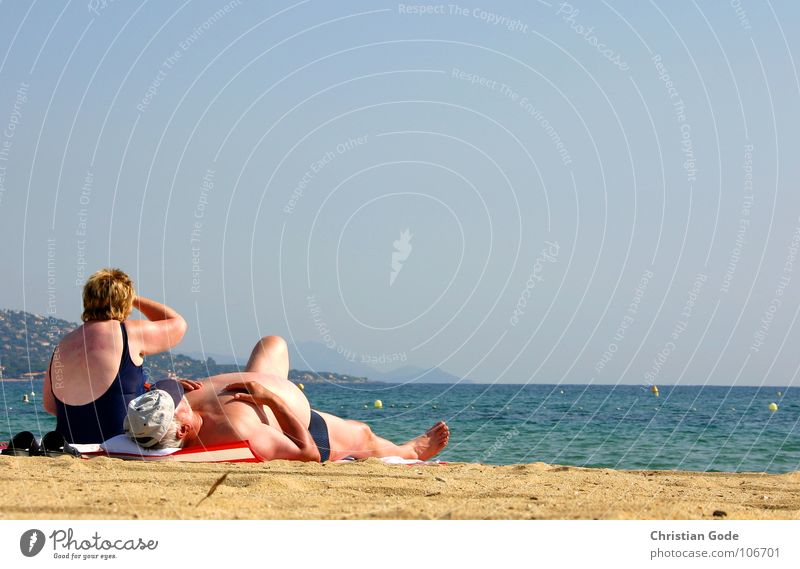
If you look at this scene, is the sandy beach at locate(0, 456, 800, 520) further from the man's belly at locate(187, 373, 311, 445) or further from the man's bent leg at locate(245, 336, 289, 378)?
the man's bent leg at locate(245, 336, 289, 378)

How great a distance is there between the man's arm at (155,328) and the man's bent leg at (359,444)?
1.47m

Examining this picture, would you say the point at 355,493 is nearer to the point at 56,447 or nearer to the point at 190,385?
the point at 190,385

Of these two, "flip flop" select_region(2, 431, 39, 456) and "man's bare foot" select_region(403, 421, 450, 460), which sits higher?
"flip flop" select_region(2, 431, 39, 456)

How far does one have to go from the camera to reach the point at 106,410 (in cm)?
704

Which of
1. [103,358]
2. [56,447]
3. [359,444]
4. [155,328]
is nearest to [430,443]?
[359,444]

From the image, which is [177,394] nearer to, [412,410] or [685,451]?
[685,451]

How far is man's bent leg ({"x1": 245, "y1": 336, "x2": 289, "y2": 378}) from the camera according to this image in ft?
24.7

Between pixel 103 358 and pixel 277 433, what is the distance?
149 cm

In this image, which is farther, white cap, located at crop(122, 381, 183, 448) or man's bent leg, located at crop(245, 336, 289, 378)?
man's bent leg, located at crop(245, 336, 289, 378)

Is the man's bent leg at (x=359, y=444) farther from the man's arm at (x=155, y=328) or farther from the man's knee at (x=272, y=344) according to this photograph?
the man's arm at (x=155, y=328)
